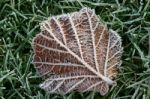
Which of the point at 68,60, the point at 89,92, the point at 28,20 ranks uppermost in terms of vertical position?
the point at 28,20

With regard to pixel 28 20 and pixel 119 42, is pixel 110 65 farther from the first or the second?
pixel 28 20

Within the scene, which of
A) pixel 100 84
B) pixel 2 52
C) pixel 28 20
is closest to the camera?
pixel 100 84

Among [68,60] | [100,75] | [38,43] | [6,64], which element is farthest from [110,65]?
[6,64]

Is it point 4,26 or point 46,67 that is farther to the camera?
point 4,26

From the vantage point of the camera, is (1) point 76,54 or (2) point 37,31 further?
(2) point 37,31
